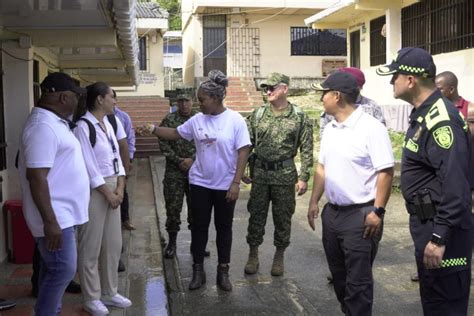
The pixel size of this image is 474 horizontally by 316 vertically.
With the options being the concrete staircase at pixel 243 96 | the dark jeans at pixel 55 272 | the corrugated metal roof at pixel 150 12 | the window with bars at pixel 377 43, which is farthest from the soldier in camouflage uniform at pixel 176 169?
the corrugated metal roof at pixel 150 12

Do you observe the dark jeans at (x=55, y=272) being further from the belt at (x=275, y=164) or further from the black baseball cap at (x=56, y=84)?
the belt at (x=275, y=164)

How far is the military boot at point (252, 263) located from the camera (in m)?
6.10

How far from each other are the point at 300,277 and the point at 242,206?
176 inches

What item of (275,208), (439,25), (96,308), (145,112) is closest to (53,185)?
(96,308)

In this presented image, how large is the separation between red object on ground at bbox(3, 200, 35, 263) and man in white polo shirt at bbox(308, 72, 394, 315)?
3342mm

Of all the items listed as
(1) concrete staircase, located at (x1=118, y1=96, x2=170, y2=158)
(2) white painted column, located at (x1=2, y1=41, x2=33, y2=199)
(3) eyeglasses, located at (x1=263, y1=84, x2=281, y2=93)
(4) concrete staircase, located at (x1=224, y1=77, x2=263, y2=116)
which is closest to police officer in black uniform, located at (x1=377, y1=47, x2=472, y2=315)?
Result: (3) eyeglasses, located at (x1=263, y1=84, x2=281, y2=93)

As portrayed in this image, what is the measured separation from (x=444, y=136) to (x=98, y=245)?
2.67 metres

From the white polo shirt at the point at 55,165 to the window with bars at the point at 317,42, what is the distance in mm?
20075

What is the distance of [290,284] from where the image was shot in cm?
580

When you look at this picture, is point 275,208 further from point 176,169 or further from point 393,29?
point 393,29

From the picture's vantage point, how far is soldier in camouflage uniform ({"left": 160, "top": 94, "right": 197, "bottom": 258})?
6574mm

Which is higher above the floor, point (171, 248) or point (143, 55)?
point (143, 55)

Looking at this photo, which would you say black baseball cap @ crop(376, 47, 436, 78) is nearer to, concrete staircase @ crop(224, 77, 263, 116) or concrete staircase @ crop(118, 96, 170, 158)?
concrete staircase @ crop(118, 96, 170, 158)

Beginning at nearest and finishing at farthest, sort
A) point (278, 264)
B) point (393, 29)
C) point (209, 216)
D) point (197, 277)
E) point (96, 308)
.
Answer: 1. point (96, 308)
2. point (209, 216)
3. point (197, 277)
4. point (278, 264)
5. point (393, 29)
